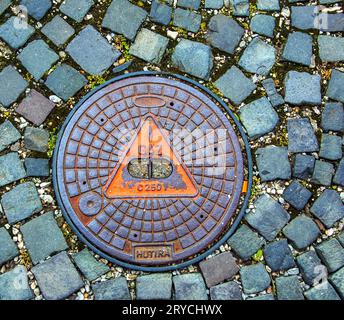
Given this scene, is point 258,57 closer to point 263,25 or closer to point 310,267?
point 263,25

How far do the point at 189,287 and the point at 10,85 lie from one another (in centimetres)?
183

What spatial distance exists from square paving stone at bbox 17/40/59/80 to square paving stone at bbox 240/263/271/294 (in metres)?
1.92

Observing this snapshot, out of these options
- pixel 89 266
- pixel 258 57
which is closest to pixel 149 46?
pixel 258 57

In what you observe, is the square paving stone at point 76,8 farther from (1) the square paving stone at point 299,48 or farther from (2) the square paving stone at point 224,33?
(1) the square paving stone at point 299,48

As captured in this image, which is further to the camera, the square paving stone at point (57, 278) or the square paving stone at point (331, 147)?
the square paving stone at point (331, 147)

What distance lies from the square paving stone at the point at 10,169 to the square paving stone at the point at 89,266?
2.17 feet

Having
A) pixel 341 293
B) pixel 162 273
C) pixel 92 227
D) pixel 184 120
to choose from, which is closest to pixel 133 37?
pixel 184 120

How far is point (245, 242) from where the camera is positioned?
3316 mm

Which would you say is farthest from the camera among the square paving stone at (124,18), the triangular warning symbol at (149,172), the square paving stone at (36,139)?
the square paving stone at (124,18)

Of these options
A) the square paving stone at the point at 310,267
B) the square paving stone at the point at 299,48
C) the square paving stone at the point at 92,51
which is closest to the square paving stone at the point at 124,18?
the square paving stone at the point at 92,51

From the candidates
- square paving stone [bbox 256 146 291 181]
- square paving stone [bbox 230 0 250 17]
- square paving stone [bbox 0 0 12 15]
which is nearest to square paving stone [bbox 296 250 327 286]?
square paving stone [bbox 256 146 291 181]

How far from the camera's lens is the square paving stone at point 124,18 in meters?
3.60

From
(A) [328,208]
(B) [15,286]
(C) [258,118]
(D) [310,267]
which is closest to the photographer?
(B) [15,286]
